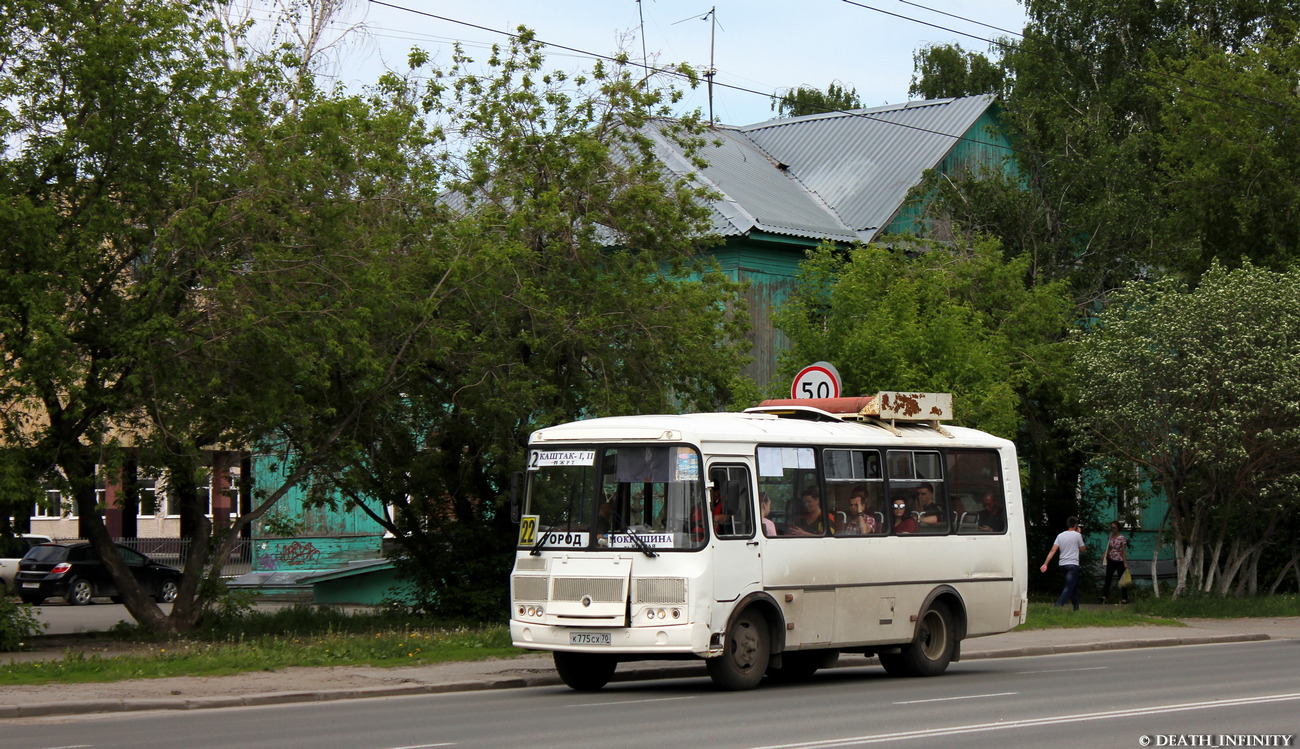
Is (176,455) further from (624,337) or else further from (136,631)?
(624,337)

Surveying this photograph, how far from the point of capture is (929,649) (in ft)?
56.5

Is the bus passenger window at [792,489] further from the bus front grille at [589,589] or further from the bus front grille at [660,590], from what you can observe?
the bus front grille at [589,589]

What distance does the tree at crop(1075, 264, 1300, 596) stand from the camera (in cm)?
2627

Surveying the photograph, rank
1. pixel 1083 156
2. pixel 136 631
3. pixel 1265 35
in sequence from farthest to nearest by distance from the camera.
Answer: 1. pixel 1265 35
2. pixel 1083 156
3. pixel 136 631

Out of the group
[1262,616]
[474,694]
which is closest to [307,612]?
[474,694]

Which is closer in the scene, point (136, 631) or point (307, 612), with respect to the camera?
point (136, 631)

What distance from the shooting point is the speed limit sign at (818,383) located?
19.0m

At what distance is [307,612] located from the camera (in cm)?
2275

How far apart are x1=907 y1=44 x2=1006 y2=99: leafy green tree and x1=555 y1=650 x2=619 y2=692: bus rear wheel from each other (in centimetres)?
3830

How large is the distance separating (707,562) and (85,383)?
8.62 meters

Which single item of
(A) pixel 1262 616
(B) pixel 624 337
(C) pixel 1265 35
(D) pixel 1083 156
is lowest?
(A) pixel 1262 616

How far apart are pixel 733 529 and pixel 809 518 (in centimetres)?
136

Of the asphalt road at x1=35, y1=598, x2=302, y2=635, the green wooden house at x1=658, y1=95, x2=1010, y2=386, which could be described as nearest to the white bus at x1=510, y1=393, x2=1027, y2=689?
the asphalt road at x1=35, y1=598, x2=302, y2=635

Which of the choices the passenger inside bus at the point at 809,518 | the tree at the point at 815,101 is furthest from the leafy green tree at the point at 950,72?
the passenger inside bus at the point at 809,518
